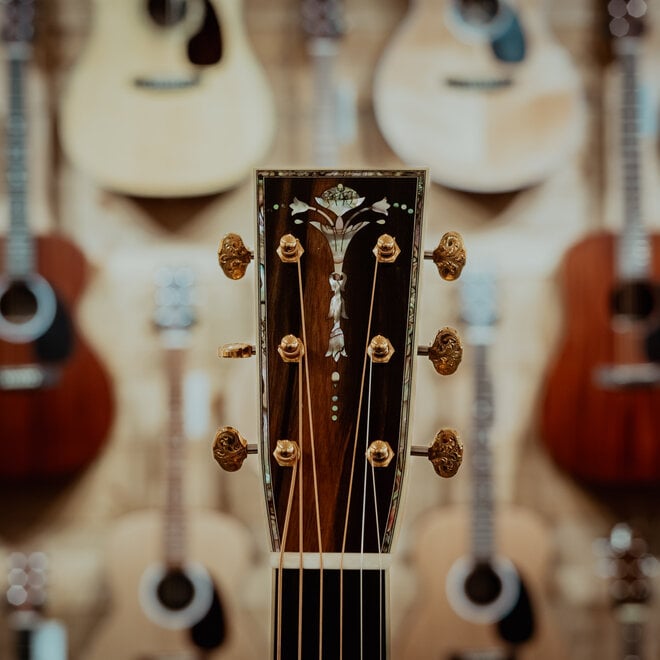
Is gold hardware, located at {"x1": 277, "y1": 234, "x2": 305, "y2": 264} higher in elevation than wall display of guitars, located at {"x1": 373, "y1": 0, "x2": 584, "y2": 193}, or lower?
lower

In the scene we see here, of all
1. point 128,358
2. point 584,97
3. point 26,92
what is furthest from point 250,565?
point 584,97

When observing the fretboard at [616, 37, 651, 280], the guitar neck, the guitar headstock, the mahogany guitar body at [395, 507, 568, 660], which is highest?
the guitar headstock

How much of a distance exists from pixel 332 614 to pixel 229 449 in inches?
8.1

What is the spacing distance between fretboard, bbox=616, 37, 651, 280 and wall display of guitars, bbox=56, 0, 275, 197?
70 cm

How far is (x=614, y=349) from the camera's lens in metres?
1.76

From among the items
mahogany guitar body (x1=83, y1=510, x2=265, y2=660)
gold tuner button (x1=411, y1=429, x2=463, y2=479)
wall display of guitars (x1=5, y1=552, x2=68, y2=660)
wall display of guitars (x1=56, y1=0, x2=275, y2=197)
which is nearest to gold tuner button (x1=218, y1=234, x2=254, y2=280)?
gold tuner button (x1=411, y1=429, x2=463, y2=479)

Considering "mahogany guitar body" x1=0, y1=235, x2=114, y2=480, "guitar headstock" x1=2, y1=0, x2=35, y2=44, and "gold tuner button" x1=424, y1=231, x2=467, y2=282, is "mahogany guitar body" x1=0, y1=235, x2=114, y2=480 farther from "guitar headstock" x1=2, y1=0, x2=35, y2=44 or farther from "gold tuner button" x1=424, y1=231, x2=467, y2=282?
"gold tuner button" x1=424, y1=231, x2=467, y2=282

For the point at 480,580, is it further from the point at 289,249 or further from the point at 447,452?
the point at 289,249

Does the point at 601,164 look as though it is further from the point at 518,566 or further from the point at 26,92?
the point at 26,92

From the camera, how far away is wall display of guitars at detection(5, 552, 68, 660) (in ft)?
5.75

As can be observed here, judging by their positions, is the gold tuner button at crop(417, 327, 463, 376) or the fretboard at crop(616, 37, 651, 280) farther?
the fretboard at crop(616, 37, 651, 280)

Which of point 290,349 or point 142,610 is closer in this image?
point 290,349

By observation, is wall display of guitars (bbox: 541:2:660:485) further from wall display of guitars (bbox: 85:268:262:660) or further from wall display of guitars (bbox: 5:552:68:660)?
wall display of guitars (bbox: 5:552:68:660)

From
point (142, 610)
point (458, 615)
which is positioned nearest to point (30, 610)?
point (142, 610)
